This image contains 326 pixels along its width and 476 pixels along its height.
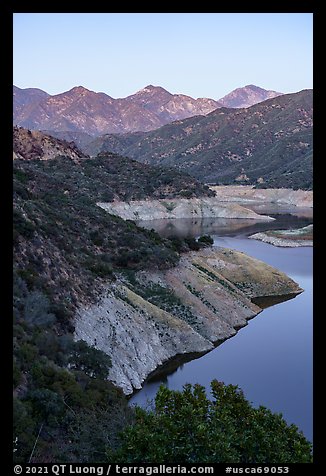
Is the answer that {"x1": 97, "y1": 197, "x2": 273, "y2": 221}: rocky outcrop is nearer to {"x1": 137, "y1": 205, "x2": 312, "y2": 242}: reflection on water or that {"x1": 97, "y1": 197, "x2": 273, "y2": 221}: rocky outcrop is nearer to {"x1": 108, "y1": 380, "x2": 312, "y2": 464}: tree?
{"x1": 137, "y1": 205, "x2": 312, "y2": 242}: reflection on water

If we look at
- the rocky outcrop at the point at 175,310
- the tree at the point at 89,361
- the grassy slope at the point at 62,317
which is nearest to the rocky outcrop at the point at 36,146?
the grassy slope at the point at 62,317

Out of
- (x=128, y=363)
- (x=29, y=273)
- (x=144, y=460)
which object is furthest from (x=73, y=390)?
(x=128, y=363)

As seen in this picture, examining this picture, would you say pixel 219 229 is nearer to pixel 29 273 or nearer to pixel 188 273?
pixel 188 273

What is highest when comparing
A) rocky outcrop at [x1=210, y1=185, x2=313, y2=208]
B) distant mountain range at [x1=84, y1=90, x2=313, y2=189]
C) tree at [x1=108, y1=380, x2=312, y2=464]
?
distant mountain range at [x1=84, y1=90, x2=313, y2=189]

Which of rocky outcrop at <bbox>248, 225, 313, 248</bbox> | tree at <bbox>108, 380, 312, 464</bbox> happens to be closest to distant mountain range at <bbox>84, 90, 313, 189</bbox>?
rocky outcrop at <bbox>248, 225, 313, 248</bbox>

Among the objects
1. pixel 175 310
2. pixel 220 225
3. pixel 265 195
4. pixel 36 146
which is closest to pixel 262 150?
pixel 265 195

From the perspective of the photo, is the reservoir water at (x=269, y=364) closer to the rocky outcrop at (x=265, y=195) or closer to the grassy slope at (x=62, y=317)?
the grassy slope at (x=62, y=317)

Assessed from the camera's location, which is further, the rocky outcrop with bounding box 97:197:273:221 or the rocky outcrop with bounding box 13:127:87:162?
the rocky outcrop with bounding box 13:127:87:162
